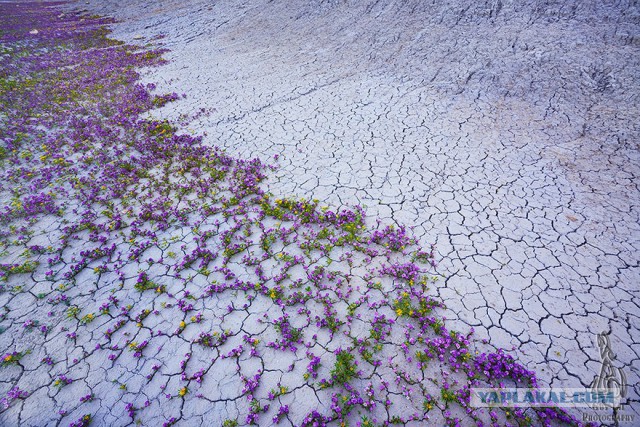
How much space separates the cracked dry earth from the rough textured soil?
56 mm

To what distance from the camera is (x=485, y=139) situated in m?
8.04

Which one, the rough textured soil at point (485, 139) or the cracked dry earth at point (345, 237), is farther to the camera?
the rough textured soil at point (485, 139)

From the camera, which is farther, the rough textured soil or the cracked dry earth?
the rough textured soil

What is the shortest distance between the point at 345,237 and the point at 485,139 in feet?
17.6

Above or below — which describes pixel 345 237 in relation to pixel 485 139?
below

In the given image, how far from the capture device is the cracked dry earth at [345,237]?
3828 mm

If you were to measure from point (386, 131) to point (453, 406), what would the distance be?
7.16 meters

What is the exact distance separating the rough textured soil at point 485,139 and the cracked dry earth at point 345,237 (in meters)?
0.06

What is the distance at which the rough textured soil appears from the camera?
4594 millimetres

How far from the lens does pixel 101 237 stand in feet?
19.5

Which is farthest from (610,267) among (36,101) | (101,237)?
(36,101)

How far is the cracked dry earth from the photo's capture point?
383 centimetres

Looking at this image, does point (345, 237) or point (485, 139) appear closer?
point (345, 237)

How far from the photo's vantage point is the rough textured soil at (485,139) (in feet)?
15.1
